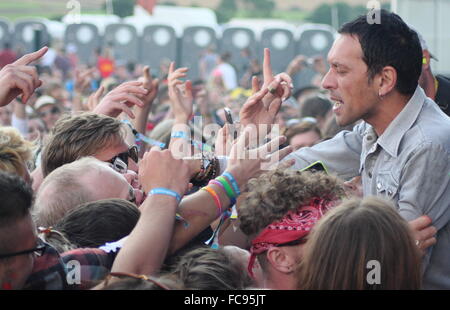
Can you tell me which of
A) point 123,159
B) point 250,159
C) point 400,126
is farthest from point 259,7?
point 250,159

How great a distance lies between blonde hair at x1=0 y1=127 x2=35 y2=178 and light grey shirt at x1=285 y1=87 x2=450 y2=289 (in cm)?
137

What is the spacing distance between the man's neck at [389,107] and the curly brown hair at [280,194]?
50 cm

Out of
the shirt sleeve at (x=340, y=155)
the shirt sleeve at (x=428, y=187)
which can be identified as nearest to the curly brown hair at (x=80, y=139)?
the shirt sleeve at (x=340, y=155)

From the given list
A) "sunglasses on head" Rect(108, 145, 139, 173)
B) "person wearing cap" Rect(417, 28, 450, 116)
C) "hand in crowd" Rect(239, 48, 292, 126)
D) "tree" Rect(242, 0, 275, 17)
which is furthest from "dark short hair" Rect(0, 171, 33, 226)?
"tree" Rect(242, 0, 275, 17)

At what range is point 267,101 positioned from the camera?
3.30 meters

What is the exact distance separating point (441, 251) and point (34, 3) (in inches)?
1381

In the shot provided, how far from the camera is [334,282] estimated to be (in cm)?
198

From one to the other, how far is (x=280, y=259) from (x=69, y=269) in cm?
68

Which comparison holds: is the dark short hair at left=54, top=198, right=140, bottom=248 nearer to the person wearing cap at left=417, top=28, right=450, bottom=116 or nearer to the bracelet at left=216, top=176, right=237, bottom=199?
the bracelet at left=216, top=176, right=237, bottom=199

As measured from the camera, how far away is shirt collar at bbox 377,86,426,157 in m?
2.73

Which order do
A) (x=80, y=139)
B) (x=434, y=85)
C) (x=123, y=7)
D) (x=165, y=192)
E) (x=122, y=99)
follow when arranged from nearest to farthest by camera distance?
(x=165, y=192) < (x=80, y=139) < (x=122, y=99) < (x=434, y=85) < (x=123, y=7)

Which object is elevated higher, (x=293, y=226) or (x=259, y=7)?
(x=293, y=226)

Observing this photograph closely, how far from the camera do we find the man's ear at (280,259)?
2.30m

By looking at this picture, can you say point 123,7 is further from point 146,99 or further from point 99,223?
point 99,223
